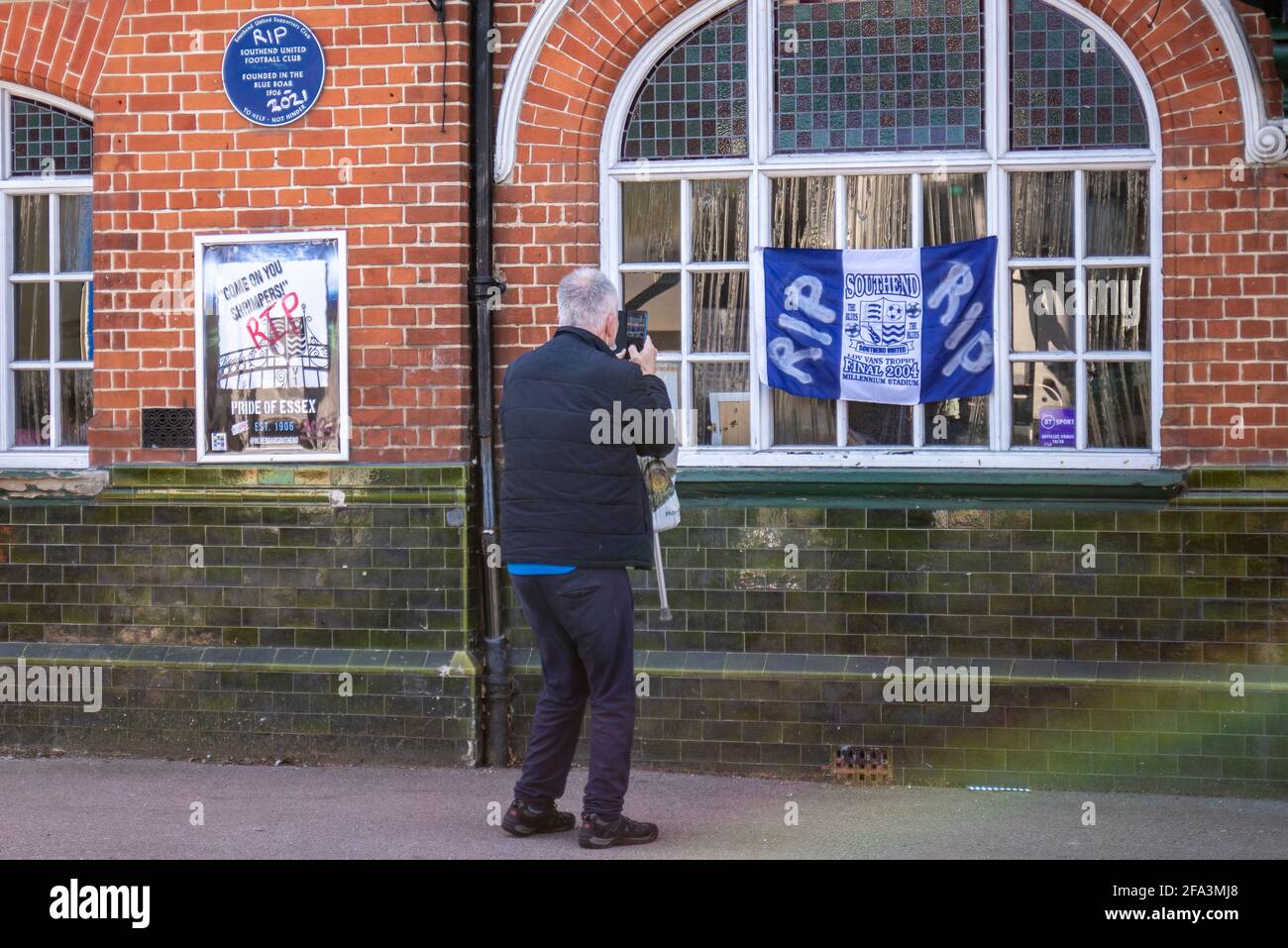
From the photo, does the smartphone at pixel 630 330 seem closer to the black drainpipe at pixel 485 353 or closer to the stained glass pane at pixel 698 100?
the black drainpipe at pixel 485 353

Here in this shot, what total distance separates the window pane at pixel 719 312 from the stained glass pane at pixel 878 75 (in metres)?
0.70

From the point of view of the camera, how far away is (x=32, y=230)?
30.4 feet

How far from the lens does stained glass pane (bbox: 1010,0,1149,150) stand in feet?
26.6

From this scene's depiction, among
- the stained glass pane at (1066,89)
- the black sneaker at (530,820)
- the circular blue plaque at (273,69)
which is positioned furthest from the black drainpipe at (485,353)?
the stained glass pane at (1066,89)

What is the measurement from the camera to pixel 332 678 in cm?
856

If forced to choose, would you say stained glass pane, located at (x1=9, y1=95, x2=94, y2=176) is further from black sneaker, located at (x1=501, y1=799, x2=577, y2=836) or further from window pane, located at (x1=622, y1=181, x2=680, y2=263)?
black sneaker, located at (x1=501, y1=799, x2=577, y2=836)

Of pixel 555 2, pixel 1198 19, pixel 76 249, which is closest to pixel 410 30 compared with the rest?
pixel 555 2

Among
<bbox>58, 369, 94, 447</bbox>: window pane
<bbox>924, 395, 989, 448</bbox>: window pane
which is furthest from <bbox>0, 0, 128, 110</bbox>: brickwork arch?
<bbox>924, 395, 989, 448</bbox>: window pane

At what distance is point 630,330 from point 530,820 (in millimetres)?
2052

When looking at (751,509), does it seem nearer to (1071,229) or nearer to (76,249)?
(1071,229)

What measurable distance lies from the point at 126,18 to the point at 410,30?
1551 millimetres

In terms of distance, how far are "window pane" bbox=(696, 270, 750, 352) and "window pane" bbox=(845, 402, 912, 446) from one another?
2.10ft

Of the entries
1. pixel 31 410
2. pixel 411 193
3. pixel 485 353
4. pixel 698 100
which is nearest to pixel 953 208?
pixel 698 100

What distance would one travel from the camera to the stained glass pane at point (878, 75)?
8266 mm
